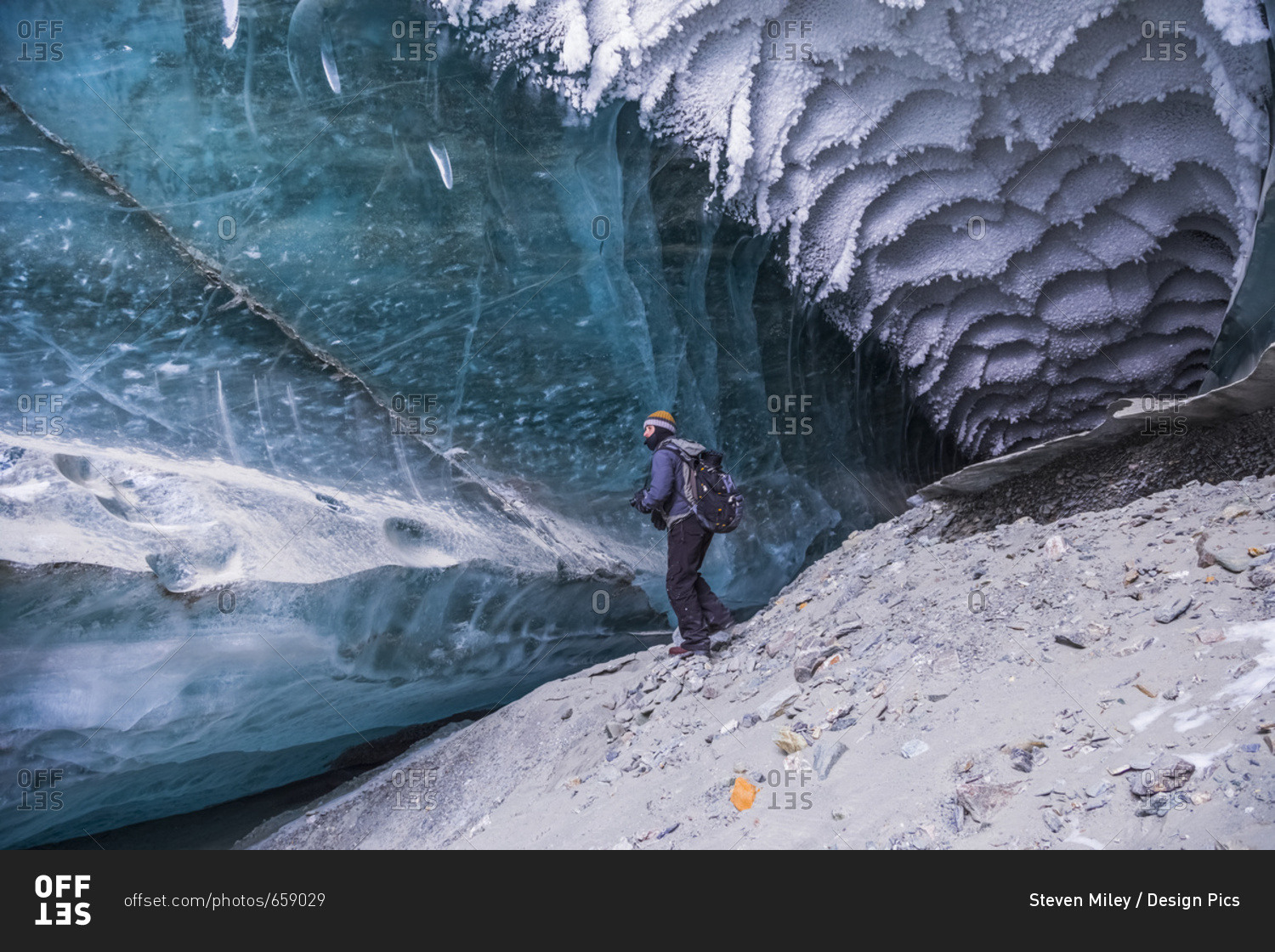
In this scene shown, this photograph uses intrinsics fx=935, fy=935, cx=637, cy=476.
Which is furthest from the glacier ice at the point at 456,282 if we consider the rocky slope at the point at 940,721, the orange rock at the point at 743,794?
the orange rock at the point at 743,794

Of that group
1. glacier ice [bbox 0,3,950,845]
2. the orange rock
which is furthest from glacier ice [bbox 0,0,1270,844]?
the orange rock

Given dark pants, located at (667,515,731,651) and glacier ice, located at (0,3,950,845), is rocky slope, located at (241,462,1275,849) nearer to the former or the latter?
dark pants, located at (667,515,731,651)

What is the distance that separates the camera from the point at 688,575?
462 centimetres

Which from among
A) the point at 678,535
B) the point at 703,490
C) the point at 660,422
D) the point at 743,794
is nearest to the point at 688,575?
the point at 678,535

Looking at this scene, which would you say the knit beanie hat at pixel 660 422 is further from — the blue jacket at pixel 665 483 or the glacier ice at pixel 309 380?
the glacier ice at pixel 309 380

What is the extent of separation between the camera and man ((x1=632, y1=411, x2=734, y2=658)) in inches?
177

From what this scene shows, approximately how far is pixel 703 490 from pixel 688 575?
0.44m

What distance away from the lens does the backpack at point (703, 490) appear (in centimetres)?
451

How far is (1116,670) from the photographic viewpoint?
2777 mm

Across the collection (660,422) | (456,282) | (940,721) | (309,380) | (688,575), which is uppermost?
(456,282)

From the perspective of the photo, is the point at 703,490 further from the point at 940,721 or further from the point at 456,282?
the point at 940,721

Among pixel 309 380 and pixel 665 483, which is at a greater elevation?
pixel 309 380

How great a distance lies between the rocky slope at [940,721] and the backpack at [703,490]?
1.99ft

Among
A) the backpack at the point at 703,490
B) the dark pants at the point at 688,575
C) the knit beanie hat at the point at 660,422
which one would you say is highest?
the knit beanie hat at the point at 660,422
